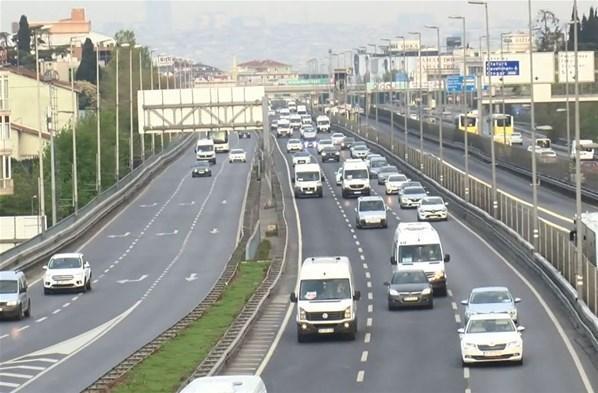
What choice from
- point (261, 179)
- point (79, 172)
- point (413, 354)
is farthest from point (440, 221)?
point (79, 172)

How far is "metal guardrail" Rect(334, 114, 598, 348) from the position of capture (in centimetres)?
4612

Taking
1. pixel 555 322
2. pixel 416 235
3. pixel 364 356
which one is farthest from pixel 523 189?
pixel 364 356

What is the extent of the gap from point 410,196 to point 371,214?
38.1 feet

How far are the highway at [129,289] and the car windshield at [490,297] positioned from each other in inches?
393

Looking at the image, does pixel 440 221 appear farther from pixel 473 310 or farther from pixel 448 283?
pixel 473 310

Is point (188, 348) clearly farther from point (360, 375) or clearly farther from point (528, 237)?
point (528, 237)

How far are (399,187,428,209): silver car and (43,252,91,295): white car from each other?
29.9 m

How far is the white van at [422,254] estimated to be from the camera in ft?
183

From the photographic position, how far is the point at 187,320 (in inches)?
2026

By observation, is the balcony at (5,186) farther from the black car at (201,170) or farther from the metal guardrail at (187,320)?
the metal guardrail at (187,320)

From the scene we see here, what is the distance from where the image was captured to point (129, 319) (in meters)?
56.7

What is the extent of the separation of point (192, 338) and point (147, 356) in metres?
Answer: 5.31

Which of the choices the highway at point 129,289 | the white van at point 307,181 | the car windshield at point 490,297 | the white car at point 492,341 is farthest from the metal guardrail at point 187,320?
the car windshield at point 490,297

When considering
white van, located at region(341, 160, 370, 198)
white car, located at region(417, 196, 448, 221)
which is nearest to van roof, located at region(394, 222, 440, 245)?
white car, located at region(417, 196, 448, 221)
